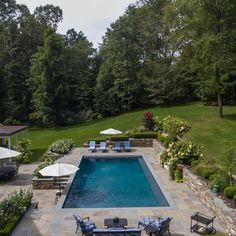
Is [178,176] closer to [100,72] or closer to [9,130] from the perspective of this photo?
[9,130]

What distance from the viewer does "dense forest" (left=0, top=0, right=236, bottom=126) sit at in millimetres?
39969

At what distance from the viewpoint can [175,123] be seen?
24.9 meters

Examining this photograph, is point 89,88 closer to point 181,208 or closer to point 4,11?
point 4,11

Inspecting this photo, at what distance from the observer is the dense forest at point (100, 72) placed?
40.0 meters

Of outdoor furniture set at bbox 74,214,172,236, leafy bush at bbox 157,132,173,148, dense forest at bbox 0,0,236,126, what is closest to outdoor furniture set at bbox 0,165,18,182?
outdoor furniture set at bbox 74,214,172,236

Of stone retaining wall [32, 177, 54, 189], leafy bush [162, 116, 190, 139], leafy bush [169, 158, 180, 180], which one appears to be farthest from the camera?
leafy bush [162, 116, 190, 139]

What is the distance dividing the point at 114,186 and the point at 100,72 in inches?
1116

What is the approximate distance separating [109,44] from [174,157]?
29908mm

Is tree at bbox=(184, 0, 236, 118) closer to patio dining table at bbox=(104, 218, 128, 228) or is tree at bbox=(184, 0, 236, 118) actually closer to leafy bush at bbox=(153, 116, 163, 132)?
leafy bush at bbox=(153, 116, 163, 132)

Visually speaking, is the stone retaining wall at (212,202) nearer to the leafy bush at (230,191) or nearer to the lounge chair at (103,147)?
the leafy bush at (230,191)

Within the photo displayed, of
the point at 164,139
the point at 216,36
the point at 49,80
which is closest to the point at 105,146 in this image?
the point at 164,139

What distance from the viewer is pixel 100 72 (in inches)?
1734

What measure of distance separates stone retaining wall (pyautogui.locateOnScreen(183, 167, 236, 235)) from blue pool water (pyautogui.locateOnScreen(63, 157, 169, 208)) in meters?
1.40

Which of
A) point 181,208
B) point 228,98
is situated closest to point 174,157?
point 181,208
